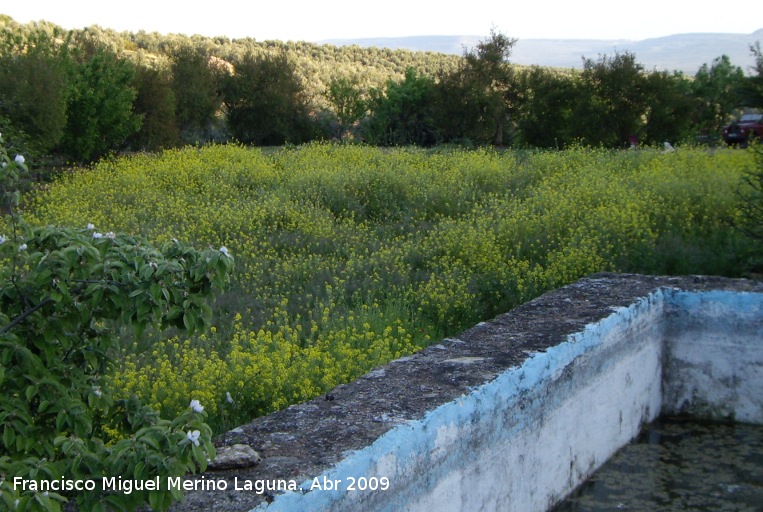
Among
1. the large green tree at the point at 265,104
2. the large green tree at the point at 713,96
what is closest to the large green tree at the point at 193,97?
the large green tree at the point at 265,104

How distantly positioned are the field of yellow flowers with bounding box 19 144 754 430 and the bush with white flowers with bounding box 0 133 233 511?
2.29 metres

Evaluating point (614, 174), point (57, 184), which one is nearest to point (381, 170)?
point (614, 174)

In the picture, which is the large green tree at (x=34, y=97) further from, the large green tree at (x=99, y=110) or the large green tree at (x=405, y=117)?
the large green tree at (x=405, y=117)

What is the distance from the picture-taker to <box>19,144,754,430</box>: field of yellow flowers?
5738 millimetres

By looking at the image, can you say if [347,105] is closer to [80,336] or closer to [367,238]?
[367,238]

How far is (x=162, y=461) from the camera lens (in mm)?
2363

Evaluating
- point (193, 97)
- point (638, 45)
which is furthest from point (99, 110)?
point (638, 45)

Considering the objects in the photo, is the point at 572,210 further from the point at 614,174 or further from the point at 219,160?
the point at 219,160

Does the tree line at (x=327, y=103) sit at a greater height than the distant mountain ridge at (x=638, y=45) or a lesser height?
lesser

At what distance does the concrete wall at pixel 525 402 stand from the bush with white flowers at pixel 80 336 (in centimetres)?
35

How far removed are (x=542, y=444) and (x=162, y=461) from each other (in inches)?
89.3

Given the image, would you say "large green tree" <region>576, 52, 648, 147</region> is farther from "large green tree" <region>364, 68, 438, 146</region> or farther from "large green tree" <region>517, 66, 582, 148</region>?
"large green tree" <region>364, 68, 438, 146</region>

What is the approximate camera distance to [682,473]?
465 centimetres

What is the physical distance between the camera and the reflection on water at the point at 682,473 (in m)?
4.31
